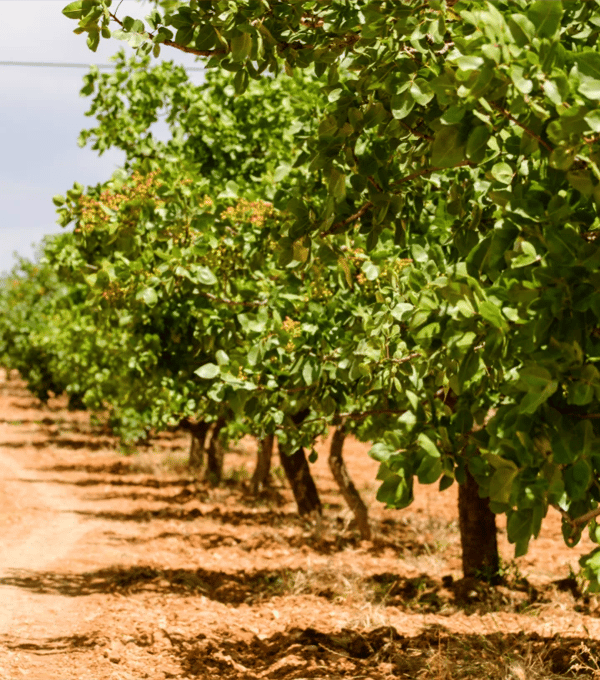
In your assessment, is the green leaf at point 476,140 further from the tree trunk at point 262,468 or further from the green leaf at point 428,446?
the tree trunk at point 262,468

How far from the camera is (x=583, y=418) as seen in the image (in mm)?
2756

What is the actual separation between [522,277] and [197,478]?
18.3 metres

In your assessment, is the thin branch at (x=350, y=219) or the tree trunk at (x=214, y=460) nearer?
the thin branch at (x=350, y=219)

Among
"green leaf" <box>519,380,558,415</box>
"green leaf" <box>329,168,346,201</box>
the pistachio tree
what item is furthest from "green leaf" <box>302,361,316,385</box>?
"green leaf" <box>519,380,558,415</box>

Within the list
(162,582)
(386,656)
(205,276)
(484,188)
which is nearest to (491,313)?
(484,188)

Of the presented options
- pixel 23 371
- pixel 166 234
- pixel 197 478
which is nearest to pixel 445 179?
pixel 166 234

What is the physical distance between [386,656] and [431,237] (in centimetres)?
305

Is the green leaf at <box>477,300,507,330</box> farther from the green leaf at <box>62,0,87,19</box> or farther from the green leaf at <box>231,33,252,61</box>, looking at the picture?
the green leaf at <box>62,0,87,19</box>

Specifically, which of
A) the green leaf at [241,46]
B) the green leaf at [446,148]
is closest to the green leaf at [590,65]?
the green leaf at [446,148]

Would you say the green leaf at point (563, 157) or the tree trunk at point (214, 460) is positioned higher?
the green leaf at point (563, 157)

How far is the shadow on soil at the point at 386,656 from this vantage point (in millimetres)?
5438

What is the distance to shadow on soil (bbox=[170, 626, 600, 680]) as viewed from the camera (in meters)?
5.44

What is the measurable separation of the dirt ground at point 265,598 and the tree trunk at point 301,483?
388mm

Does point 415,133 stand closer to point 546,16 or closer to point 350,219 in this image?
point 350,219
